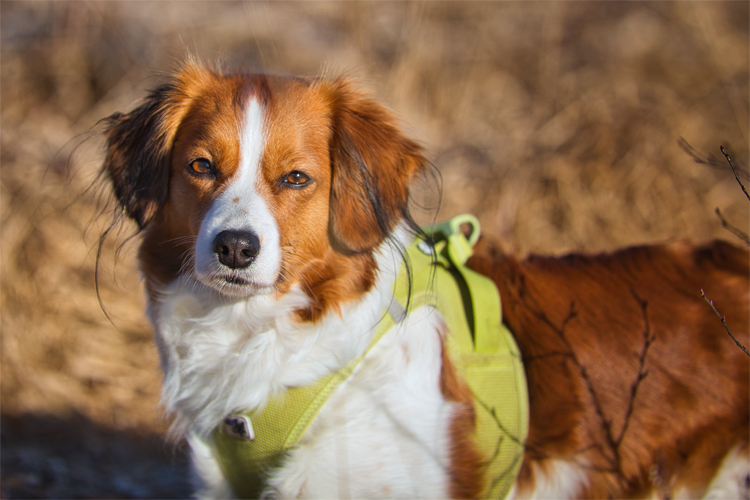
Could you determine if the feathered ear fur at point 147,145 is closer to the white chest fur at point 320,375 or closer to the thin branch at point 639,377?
the white chest fur at point 320,375

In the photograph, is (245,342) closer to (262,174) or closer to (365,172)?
(262,174)

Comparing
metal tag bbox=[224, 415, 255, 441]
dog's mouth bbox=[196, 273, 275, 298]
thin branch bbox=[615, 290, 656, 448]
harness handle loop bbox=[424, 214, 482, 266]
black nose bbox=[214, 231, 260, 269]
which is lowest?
metal tag bbox=[224, 415, 255, 441]

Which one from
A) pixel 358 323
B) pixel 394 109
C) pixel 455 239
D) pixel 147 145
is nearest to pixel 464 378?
pixel 358 323

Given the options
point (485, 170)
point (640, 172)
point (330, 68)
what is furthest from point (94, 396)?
point (640, 172)

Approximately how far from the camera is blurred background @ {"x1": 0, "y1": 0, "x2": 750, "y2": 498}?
3730mm

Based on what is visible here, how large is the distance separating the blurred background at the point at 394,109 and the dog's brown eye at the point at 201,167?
1897 millimetres

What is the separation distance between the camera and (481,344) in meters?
2.04

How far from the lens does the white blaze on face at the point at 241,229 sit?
5.56ft

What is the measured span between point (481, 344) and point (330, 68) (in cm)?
134

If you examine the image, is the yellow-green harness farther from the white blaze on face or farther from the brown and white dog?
the white blaze on face

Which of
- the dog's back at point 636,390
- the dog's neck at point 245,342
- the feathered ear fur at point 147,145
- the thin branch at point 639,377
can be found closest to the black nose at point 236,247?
the dog's neck at point 245,342

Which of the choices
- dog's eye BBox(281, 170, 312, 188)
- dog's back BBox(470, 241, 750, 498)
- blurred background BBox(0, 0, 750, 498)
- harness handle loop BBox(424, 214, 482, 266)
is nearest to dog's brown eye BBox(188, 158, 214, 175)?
dog's eye BBox(281, 170, 312, 188)

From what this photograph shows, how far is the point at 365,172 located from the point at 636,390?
4.37 feet

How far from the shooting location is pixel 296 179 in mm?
1945
